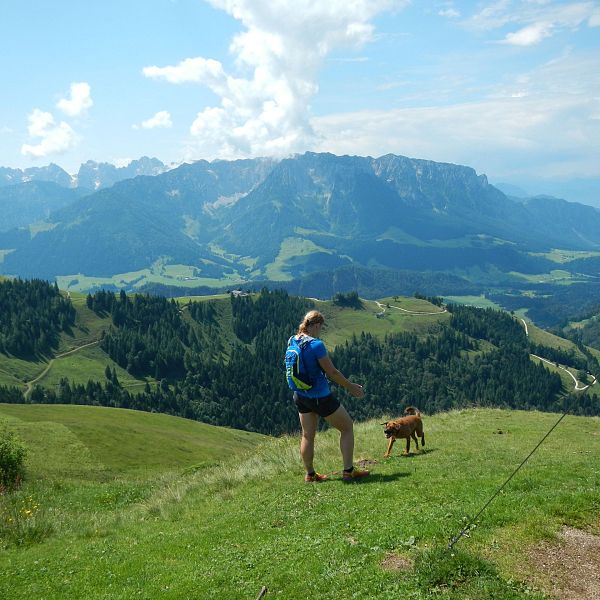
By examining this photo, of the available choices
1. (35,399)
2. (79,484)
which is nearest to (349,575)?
(79,484)

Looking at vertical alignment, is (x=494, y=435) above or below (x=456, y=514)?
below

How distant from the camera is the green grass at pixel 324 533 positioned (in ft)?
30.6

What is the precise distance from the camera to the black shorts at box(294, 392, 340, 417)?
48.3 feet

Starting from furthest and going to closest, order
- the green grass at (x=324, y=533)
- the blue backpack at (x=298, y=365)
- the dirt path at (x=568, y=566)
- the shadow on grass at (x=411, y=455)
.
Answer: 1. the shadow on grass at (x=411, y=455)
2. the blue backpack at (x=298, y=365)
3. the green grass at (x=324, y=533)
4. the dirt path at (x=568, y=566)

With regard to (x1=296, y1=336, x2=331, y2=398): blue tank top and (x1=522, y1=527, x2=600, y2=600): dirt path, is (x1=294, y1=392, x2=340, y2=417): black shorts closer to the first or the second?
(x1=296, y1=336, x2=331, y2=398): blue tank top

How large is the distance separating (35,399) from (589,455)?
547 feet

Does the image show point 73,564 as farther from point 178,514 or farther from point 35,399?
point 35,399

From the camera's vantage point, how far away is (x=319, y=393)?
1469 cm

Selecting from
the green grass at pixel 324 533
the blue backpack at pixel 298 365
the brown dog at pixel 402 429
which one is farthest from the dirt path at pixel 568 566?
the brown dog at pixel 402 429

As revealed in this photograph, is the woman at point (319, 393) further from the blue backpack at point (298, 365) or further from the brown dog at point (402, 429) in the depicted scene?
the brown dog at point (402, 429)

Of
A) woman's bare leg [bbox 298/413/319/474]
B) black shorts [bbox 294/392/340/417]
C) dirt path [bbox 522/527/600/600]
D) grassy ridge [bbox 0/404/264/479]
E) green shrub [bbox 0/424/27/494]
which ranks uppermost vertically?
black shorts [bbox 294/392/340/417]

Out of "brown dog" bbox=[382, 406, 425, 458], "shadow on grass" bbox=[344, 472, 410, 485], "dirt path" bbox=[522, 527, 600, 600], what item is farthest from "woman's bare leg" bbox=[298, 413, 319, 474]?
"dirt path" bbox=[522, 527, 600, 600]

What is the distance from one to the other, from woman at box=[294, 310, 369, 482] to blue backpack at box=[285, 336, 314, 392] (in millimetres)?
85

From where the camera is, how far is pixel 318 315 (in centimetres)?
1470
